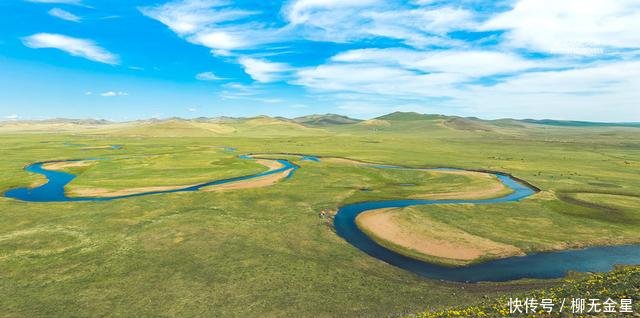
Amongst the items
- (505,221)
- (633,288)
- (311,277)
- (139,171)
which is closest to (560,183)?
(505,221)

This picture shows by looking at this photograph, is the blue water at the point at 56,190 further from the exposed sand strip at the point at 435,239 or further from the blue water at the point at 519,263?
the blue water at the point at 519,263

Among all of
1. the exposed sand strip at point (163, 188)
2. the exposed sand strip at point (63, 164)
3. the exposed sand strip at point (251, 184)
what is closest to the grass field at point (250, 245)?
the exposed sand strip at point (251, 184)

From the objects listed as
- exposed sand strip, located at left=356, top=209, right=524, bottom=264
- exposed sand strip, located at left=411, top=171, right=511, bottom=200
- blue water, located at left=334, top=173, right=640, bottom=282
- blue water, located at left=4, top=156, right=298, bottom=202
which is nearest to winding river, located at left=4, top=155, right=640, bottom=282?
blue water, located at left=334, top=173, right=640, bottom=282

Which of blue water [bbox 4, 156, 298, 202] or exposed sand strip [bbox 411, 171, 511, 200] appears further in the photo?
exposed sand strip [bbox 411, 171, 511, 200]

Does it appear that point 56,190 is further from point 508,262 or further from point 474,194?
point 474,194

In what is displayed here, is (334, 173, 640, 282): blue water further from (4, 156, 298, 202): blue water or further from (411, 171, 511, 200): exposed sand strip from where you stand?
(4, 156, 298, 202): blue water

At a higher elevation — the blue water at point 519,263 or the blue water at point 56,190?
the blue water at point 56,190

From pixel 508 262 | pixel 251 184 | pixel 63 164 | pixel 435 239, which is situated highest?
pixel 63 164

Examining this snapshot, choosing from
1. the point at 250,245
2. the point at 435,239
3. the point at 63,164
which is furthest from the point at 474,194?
the point at 63,164
